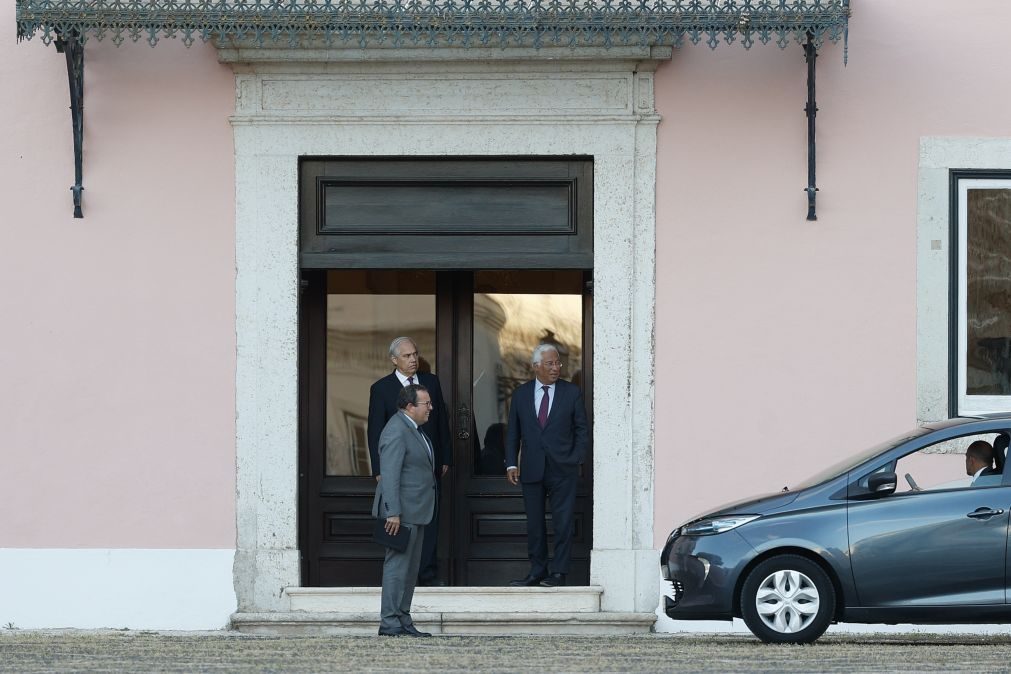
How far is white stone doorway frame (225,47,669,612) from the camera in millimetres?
12406

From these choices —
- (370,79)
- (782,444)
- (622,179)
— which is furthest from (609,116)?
(782,444)

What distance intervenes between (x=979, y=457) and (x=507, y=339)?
4.31 metres

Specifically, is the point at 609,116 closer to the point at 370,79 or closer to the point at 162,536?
the point at 370,79

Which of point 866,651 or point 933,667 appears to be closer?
point 933,667

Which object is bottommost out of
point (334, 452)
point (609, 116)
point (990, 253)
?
point (334, 452)

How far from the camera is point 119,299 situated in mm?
12539

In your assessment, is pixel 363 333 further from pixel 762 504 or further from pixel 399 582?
pixel 762 504

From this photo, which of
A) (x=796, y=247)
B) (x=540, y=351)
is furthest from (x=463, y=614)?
(x=796, y=247)

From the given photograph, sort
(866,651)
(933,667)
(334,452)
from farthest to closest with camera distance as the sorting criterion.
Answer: (334,452)
(866,651)
(933,667)

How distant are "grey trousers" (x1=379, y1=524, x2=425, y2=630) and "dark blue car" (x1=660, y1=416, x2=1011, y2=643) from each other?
1.70 metres

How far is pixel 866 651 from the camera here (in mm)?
9977

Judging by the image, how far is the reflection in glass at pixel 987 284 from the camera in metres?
12.5

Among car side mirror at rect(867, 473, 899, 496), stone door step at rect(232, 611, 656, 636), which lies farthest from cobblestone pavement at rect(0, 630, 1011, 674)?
car side mirror at rect(867, 473, 899, 496)

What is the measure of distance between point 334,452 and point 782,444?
3.50 meters
